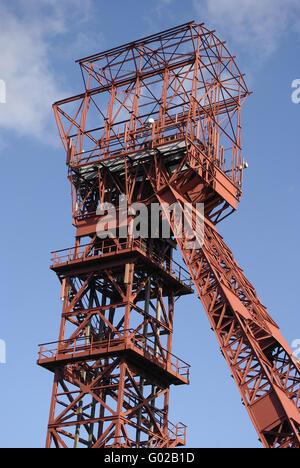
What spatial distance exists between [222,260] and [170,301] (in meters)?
5.19

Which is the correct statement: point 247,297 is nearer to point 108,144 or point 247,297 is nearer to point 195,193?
point 195,193

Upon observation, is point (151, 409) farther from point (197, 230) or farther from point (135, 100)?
point (135, 100)

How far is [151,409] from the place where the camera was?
207 feet

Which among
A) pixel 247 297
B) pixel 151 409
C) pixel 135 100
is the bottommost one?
pixel 151 409

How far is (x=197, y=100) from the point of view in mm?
66875

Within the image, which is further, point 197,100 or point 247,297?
point 197,100

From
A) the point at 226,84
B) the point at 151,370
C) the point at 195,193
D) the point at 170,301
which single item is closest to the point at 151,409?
the point at 151,370
